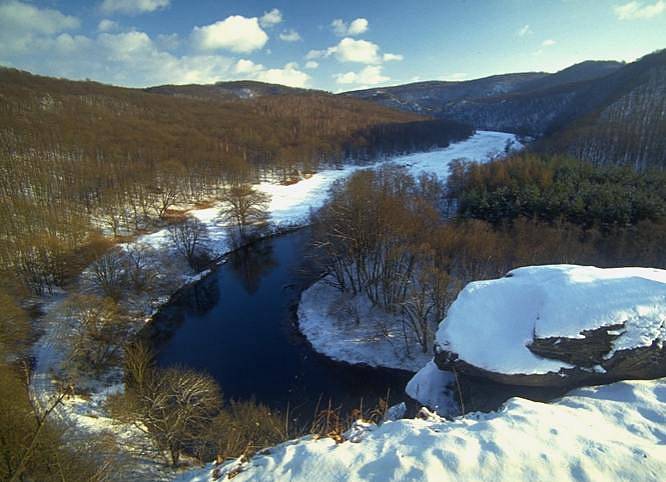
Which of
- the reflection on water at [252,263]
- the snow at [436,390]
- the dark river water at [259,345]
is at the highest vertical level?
the snow at [436,390]

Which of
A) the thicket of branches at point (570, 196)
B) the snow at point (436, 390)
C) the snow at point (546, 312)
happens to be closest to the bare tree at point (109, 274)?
the snow at point (436, 390)

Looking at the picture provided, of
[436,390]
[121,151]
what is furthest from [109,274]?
[121,151]

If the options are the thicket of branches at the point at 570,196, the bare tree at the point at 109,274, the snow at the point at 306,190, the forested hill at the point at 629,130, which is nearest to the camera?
the thicket of branches at the point at 570,196

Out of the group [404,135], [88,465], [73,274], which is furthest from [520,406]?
[404,135]

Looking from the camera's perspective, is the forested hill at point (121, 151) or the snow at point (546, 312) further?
the forested hill at point (121, 151)

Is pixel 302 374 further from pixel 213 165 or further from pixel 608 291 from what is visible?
pixel 213 165

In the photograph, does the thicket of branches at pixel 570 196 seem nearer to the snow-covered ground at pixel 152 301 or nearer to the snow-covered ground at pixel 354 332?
the snow-covered ground at pixel 354 332
